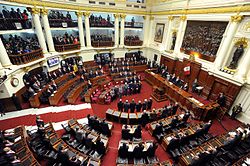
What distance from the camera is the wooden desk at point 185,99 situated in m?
10.8

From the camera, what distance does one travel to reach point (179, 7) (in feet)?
51.8

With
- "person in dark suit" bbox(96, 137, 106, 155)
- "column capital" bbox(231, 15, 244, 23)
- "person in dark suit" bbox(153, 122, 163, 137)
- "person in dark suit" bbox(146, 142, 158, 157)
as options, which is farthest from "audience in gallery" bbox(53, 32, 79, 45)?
"column capital" bbox(231, 15, 244, 23)

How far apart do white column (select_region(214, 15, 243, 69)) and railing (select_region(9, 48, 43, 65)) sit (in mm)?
16911

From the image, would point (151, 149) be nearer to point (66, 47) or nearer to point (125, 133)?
point (125, 133)

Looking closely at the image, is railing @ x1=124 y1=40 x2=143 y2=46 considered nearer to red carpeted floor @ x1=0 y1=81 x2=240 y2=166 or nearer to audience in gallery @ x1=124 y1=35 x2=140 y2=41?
audience in gallery @ x1=124 y1=35 x2=140 y2=41

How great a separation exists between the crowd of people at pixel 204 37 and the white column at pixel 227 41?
580mm

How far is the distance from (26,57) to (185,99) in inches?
565

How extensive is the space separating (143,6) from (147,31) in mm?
3828

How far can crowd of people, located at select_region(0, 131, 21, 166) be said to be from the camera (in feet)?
17.6

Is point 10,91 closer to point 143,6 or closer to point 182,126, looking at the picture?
point 182,126

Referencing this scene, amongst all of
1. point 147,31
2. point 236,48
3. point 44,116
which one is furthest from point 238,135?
point 147,31

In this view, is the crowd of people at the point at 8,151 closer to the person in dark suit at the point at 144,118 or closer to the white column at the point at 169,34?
the person in dark suit at the point at 144,118

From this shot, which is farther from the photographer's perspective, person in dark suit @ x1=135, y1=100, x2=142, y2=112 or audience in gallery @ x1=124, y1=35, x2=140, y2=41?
audience in gallery @ x1=124, y1=35, x2=140, y2=41

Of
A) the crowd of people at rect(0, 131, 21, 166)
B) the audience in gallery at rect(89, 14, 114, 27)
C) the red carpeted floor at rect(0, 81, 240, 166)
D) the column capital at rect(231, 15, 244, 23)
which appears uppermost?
the column capital at rect(231, 15, 244, 23)
